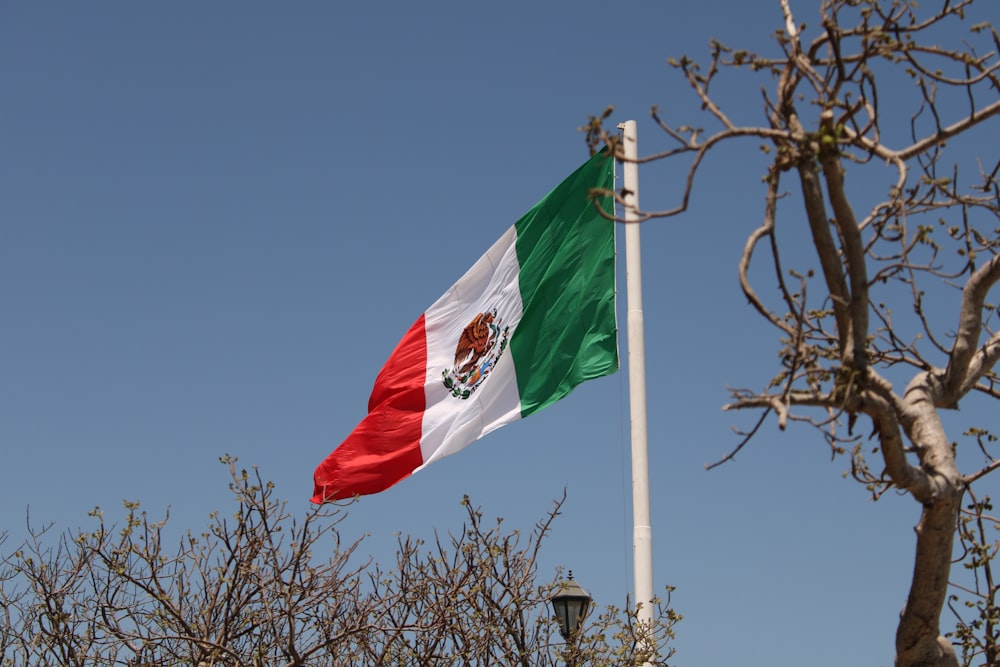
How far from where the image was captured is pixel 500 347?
13.8 meters

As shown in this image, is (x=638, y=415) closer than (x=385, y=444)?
Yes

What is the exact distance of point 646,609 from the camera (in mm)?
10969

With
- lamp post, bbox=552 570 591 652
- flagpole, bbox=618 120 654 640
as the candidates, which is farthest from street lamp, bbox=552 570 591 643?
flagpole, bbox=618 120 654 640

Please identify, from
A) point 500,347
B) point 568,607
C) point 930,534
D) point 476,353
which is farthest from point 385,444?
point 930,534

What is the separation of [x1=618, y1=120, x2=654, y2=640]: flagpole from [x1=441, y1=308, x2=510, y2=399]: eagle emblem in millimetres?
2081

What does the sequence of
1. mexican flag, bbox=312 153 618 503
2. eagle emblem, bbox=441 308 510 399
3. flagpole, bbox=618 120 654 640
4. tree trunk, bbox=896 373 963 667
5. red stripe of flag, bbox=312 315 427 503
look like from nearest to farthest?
tree trunk, bbox=896 373 963 667 < flagpole, bbox=618 120 654 640 < mexican flag, bbox=312 153 618 503 < eagle emblem, bbox=441 308 510 399 < red stripe of flag, bbox=312 315 427 503

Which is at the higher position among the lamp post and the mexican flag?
the mexican flag

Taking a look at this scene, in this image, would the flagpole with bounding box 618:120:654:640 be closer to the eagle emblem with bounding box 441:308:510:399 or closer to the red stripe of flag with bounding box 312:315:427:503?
the eagle emblem with bounding box 441:308:510:399

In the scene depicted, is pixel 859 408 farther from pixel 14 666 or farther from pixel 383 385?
pixel 14 666

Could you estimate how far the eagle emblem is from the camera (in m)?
13.8

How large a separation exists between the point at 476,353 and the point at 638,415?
3.04 meters

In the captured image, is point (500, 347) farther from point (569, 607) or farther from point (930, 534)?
point (930, 534)

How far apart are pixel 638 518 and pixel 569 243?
11.6ft

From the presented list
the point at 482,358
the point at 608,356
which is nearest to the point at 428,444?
the point at 482,358
